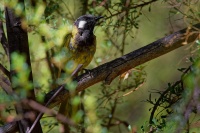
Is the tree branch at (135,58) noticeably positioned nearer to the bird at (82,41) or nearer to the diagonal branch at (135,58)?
the diagonal branch at (135,58)

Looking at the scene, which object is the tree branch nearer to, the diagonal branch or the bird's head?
the diagonal branch

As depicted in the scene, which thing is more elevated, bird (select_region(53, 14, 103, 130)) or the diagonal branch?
bird (select_region(53, 14, 103, 130))

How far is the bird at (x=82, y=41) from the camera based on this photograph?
9.05ft

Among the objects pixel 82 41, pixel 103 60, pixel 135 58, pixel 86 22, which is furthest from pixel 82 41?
pixel 135 58

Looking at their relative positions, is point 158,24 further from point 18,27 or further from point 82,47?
point 18,27

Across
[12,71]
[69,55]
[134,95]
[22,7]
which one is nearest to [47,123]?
[69,55]

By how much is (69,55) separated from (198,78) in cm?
132

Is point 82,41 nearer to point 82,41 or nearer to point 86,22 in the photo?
point 82,41

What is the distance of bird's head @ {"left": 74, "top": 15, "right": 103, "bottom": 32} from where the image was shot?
2806 millimetres

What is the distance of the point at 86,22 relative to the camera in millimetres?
2848

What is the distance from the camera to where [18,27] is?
2.18m

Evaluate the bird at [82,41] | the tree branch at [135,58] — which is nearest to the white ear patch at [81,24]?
the bird at [82,41]

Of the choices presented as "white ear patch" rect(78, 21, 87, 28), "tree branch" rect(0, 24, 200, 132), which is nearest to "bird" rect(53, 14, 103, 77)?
"white ear patch" rect(78, 21, 87, 28)

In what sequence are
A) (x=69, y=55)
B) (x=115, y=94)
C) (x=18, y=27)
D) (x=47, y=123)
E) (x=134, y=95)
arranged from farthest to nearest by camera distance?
1. (x=134, y=95)
2. (x=115, y=94)
3. (x=47, y=123)
4. (x=69, y=55)
5. (x=18, y=27)
